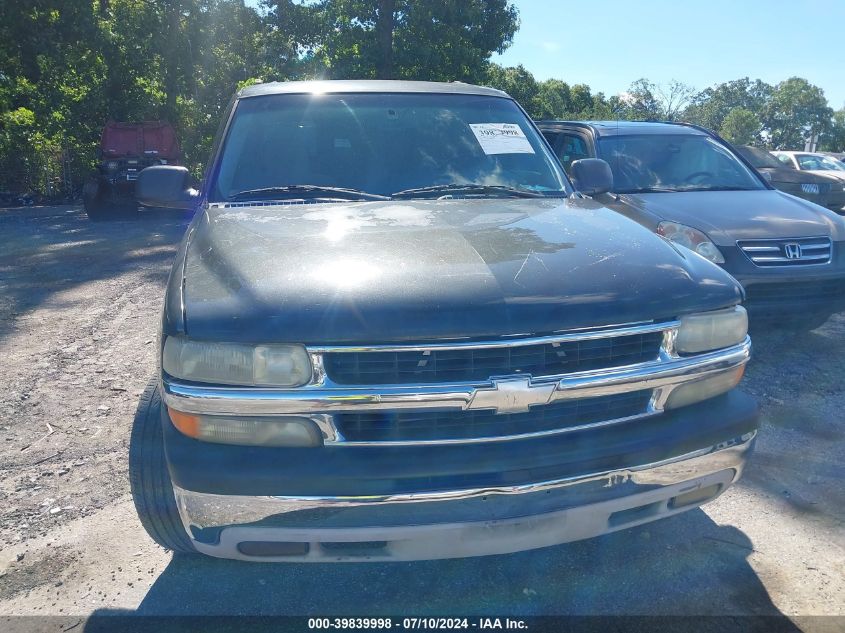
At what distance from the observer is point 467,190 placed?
349cm

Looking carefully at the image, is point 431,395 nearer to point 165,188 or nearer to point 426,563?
point 426,563

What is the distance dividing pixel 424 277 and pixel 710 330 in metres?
1.04

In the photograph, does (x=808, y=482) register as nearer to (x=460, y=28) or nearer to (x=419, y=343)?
(x=419, y=343)

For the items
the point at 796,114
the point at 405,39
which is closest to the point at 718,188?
the point at 405,39

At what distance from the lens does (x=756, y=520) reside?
10.5ft

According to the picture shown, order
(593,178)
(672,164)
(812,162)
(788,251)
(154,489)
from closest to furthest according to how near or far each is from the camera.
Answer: (154,489), (593,178), (788,251), (672,164), (812,162)

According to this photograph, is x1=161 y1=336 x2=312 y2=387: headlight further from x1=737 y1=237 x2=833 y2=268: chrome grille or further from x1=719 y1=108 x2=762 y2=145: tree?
x1=719 y1=108 x2=762 y2=145: tree

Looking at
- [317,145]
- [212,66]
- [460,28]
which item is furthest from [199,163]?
[317,145]

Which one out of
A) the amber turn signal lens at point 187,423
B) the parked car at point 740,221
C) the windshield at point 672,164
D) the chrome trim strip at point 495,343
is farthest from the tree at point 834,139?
the amber turn signal lens at point 187,423

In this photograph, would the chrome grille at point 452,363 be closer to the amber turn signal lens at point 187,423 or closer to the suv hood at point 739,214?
the amber turn signal lens at point 187,423

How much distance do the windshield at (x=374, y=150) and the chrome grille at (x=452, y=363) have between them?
4.51 ft

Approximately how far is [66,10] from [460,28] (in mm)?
10112

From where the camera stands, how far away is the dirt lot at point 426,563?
263 centimetres

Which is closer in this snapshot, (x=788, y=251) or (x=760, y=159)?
(x=788, y=251)
